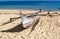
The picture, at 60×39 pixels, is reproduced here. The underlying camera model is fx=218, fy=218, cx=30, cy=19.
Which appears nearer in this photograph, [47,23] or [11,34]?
[11,34]

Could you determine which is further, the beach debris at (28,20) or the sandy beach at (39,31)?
the beach debris at (28,20)

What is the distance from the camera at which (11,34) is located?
944 centimetres

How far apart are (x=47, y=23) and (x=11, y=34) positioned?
6.12ft

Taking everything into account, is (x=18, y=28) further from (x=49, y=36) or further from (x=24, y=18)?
(x=49, y=36)

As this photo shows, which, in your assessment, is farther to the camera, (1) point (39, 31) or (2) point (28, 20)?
(2) point (28, 20)

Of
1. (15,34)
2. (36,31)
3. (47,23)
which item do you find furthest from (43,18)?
(15,34)

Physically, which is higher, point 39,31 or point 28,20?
point 28,20

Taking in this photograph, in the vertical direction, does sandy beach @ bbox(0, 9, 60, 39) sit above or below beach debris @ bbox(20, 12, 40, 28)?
below

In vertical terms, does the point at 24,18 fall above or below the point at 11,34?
above

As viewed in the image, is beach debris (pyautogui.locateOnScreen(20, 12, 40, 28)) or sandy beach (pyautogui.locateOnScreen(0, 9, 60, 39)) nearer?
sandy beach (pyautogui.locateOnScreen(0, 9, 60, 39))

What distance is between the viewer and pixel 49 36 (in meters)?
9.17

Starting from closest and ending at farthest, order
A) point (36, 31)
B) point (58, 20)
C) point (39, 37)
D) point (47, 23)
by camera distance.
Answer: point (39, 37)
point (36, 31)
point (47, 23)
point (58, 20)

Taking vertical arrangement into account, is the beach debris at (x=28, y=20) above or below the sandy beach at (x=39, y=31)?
above

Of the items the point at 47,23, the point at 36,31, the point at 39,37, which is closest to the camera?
the point at 39,37
